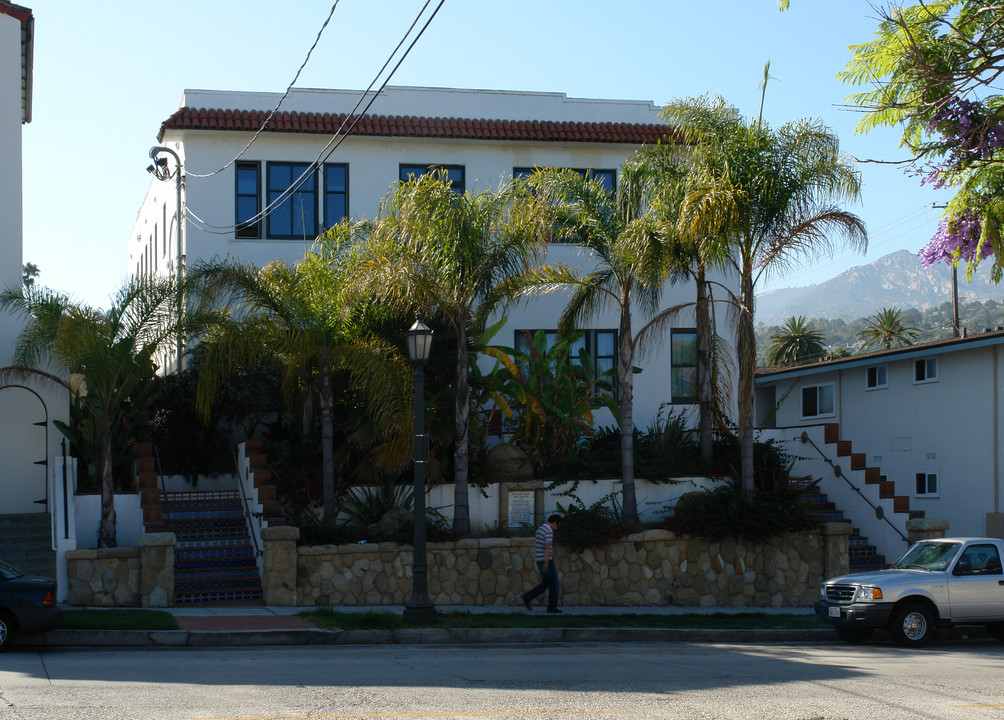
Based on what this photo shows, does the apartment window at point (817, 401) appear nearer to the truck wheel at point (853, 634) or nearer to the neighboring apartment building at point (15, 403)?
the truck wheel at point (853, 634)

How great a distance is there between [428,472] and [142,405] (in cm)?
575

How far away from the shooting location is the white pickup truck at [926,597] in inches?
569

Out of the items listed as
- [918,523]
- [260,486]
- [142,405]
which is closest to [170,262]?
[142,405]

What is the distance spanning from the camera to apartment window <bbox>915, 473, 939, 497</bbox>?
2361 cm

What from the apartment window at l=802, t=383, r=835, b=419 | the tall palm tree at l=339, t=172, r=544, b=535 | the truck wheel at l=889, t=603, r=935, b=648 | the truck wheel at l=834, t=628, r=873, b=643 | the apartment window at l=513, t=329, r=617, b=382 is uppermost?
the tall palm tree at l=339, t=172, r=544, b=535

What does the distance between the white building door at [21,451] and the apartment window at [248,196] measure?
5.99m

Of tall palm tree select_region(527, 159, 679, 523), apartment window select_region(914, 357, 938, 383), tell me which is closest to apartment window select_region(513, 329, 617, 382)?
tall palm tree select_region(527, 159, 679, 523)

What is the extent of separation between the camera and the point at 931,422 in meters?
23.8

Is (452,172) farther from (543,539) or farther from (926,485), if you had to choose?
(926,485)

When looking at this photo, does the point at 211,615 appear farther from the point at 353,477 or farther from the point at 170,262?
the point at 170,262

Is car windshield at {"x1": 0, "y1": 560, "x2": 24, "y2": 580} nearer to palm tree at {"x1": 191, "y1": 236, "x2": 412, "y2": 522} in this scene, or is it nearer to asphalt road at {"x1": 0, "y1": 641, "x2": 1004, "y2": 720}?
asphalt road at {"x1": 0, "y1": 641, "x2": 1004, "y2": 720}

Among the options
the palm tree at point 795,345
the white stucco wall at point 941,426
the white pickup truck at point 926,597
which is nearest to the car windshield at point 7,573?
the white pickup truck at point 926,597

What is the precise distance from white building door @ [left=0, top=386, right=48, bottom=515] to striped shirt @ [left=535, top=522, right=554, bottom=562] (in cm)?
1060

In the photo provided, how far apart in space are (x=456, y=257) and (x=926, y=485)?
535 inches
